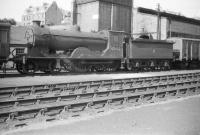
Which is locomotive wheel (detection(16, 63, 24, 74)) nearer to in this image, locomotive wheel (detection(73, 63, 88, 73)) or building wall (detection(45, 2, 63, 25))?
locomotive wheel (detection(73, 63, 88, 73))

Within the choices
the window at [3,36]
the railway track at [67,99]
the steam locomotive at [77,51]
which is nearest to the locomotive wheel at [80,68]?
the steam locomotive at [77,51]

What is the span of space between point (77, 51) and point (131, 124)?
42.3 feet

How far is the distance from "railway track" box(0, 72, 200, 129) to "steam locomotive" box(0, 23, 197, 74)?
559cm

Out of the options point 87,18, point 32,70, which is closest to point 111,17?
point 87,18

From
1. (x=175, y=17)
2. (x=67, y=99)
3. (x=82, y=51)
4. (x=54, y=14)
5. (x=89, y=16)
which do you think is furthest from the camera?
(x=54, y=14)

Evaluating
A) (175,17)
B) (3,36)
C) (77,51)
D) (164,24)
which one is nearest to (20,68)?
(3,36)

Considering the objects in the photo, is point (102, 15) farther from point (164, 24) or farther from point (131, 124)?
point (131, 124)

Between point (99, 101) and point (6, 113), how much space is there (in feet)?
11.2

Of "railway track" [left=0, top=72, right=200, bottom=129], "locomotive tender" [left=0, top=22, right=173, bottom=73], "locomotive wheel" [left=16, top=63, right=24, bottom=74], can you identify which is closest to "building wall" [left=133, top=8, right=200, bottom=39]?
"locomotive tender" [left=0, top=22, right=173, bottom=73]

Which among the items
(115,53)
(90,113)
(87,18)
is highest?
(87,18)

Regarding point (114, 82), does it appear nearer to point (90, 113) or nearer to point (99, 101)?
point (99, 101)

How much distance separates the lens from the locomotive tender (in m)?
17.3

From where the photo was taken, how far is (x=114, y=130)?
611 centimetres

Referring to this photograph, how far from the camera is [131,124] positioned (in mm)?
6676
